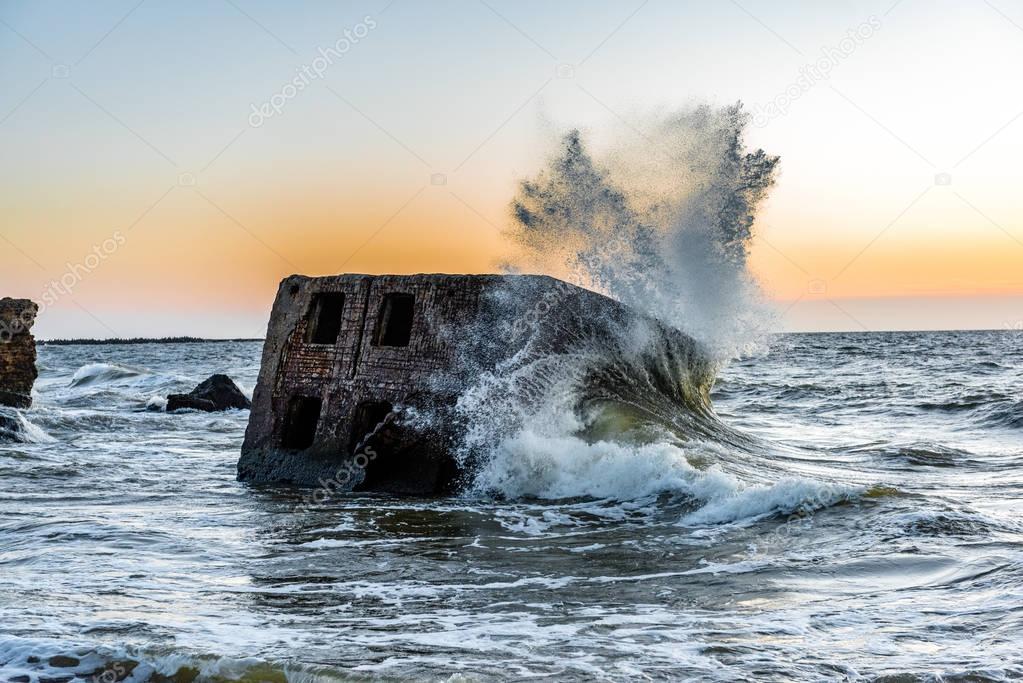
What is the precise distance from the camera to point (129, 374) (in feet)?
118

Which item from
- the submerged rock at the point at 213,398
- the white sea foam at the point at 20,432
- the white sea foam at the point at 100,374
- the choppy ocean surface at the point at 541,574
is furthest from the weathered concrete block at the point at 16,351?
the white sea foam at the point at 100,374

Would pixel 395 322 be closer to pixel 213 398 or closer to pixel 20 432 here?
pixel 20 432

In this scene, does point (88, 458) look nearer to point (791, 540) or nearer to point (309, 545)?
point (309, 545)

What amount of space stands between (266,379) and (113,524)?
311 centimetres

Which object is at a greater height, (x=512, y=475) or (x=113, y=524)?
(x=512, y=475)

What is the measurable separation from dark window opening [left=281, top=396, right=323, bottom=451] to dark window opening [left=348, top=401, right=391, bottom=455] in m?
0.74

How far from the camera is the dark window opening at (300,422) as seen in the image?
34.8ft

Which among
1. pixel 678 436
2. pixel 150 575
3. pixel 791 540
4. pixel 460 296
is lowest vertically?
pixel 150 575

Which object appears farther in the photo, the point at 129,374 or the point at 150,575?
the point at 129,374

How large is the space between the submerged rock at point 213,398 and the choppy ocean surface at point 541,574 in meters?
9.85

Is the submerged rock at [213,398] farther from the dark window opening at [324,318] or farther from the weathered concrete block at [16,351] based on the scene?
the dark window opening at [324,318]

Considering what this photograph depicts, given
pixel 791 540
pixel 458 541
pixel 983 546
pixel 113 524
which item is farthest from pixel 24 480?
pixel 983 546

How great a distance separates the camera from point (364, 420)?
9992 mm

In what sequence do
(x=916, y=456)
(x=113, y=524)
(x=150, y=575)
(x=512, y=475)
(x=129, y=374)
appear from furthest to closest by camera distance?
1. (x=129, y=374)
2. (x=916, y=456)
3. (x=512, y=475)
4. (x=113, y=524)
5. (x=150, y=575)
